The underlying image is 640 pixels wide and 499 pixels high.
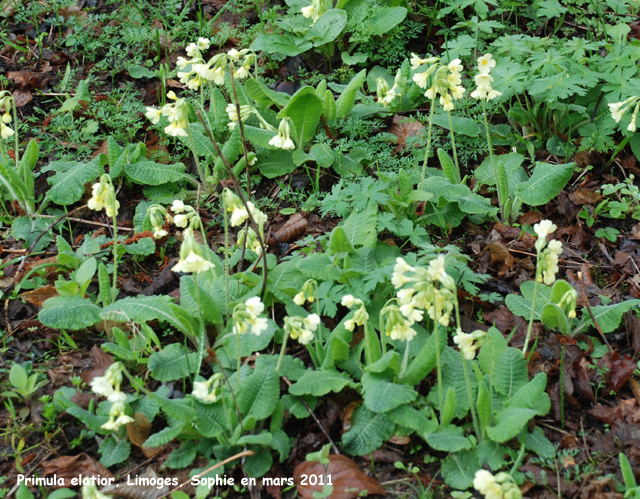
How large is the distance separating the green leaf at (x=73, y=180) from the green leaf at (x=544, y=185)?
2.59m

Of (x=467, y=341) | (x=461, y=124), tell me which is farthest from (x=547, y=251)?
(x=461, y=124)

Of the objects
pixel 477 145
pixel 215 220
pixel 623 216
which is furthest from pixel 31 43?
pixel 623 216

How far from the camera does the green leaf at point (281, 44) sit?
4227mm

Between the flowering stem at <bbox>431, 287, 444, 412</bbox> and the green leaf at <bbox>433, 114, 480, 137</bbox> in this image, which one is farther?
the green leaf at <bbox>433, 114, 480, 137</bbox>

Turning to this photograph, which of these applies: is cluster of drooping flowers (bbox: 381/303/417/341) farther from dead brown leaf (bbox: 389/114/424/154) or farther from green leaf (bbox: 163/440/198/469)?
dead brown leaf (bbox: 389/114/424/154)

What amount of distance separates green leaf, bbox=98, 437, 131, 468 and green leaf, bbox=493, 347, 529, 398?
1556 mm

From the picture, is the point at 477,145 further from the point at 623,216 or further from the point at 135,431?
the point at 135,431

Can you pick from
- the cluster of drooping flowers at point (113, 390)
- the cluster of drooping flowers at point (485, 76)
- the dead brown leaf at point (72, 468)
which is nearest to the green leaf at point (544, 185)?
the cluster of drooping flowers at point (485, 76)

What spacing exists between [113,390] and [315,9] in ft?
10.9

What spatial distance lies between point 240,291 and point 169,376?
53cm

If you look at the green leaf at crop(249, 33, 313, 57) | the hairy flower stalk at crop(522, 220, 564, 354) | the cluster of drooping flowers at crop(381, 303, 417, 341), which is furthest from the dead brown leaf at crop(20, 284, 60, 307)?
the hairy flower stalk at crop(522, 220, 564, 354)

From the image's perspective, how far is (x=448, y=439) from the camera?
2.20 m

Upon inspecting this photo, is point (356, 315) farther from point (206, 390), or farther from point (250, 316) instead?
point (206, 390)

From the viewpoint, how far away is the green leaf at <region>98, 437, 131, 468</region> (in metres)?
2.32
